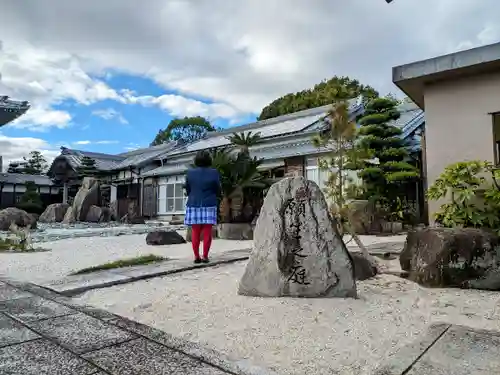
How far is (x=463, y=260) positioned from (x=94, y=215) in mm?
18677

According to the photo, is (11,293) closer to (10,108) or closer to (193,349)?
(193,349)

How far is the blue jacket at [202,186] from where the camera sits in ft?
17.1

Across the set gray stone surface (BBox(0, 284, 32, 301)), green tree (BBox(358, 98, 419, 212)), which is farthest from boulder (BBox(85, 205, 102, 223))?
gray stone surface (BBox(0, 284, 32, 301))

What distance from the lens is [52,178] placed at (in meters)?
26.8

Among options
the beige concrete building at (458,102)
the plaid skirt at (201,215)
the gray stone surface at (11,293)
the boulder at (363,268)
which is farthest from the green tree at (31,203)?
the boulder at (363,268)

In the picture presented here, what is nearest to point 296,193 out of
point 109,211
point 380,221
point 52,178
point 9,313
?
point 9,313

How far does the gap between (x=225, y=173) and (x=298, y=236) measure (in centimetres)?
628

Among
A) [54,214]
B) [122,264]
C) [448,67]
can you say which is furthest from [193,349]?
[54,214]

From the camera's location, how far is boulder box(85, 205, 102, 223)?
19266 mm

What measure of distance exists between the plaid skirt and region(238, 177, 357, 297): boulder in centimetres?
160

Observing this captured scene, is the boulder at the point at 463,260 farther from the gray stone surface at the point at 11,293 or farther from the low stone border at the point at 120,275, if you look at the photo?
the gray stone surface at the point at 11,293

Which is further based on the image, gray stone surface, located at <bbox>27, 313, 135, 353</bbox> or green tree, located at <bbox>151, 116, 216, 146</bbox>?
green tree, located at <bbox>151, 116, 216, 146</bbox>

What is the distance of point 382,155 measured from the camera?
1096 cm

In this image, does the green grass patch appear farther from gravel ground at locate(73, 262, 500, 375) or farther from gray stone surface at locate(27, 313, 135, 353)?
gray stone surface at locate(27, 313, 135, 353)
